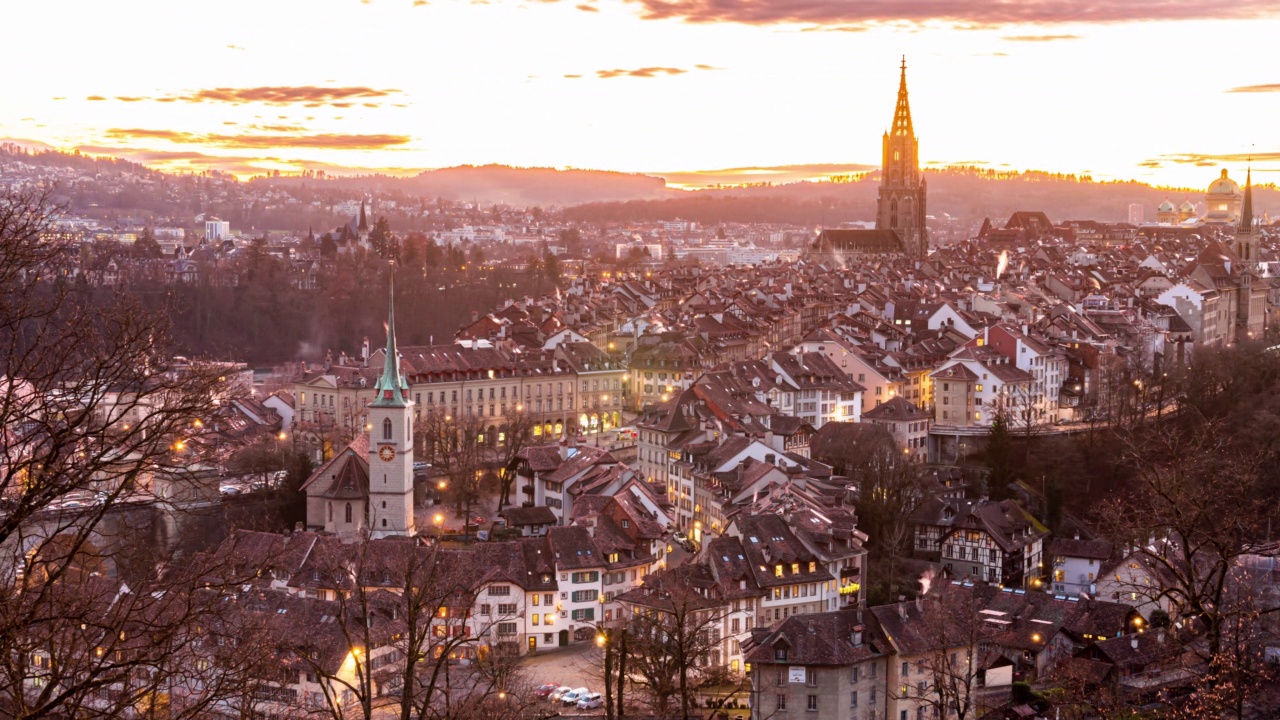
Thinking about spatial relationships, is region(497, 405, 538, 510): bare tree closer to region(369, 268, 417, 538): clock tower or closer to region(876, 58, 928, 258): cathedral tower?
region(369, 268, 417, 538): clock tower

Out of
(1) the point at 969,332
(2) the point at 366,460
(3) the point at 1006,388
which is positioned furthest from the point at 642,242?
(2) the point at 366,460

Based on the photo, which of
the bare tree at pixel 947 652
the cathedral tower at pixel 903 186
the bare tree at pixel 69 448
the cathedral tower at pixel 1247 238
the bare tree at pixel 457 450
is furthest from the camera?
the cathedral tower at pixel 903 186

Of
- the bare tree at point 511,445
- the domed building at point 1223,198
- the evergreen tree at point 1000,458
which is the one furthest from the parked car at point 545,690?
the domed building at point 1223,198

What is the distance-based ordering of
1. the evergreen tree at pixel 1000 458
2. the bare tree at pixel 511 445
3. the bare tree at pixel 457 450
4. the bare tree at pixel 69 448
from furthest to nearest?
1. the evergreen tree at pixel 1000 458
2. the bare tree at pixel 511 445
3. the bare tree at pixel 457 450
4. the bare tree at pixel 69 448

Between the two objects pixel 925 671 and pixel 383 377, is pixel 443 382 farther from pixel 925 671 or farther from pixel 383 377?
pixel 925 671

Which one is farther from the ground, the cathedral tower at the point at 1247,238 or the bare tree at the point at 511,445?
the cathedral tower at the point at 1247,238

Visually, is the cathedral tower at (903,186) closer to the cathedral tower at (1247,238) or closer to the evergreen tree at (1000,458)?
the cathedral tower at (1247,238)

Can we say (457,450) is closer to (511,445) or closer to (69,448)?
(511,445)
